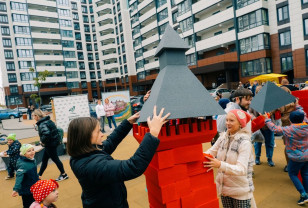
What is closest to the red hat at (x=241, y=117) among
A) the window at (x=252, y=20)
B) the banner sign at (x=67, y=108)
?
the banner sign at (x=67, y=108)

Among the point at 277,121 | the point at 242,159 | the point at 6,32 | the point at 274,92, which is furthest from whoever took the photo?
the point at 6,32

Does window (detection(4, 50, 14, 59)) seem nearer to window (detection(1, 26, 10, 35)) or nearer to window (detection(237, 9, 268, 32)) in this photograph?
window (detection(1, 26, 10, 35))

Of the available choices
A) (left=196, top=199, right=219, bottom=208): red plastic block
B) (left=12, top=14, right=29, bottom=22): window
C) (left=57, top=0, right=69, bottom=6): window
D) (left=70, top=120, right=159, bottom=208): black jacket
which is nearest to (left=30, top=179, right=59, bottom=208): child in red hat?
(left=70, top=120, right=159, bottom=208): black jacket

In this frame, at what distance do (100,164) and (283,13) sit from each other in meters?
29.5

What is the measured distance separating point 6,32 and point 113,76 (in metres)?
26.0

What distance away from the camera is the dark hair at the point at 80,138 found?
156cm

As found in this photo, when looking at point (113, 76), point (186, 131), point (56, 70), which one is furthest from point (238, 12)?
point (56, 70)

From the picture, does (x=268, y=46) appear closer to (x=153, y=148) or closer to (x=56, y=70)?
(x=153, y=148)

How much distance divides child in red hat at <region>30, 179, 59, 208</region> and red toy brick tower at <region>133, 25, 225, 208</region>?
4.83 feet

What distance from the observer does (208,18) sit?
28.9m

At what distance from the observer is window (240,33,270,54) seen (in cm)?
2480

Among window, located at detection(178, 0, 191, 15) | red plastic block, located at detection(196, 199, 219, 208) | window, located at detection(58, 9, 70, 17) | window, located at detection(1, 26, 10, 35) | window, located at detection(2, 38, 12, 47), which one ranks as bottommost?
red plastic block, located at detection(196, 199, 219, 208)

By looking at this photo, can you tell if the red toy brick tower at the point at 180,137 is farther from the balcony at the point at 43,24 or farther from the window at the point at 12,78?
the balcony at the point at 43,24

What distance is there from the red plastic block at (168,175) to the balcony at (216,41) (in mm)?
28901
